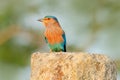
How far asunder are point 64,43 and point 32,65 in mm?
1826

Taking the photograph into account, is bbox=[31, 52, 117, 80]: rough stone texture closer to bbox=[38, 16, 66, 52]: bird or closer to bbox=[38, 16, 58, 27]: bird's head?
bbox=[38, 16, 66, 52]: bird

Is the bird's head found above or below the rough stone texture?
below

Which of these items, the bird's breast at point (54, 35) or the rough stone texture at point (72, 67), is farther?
the bird's breast at point (54, 35)

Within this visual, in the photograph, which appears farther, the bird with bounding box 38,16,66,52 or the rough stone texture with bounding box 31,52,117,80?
the bird with bounding box 38,16,66,52

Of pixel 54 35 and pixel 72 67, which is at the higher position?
pixel 72 67

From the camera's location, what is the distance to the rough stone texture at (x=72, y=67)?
10.1 feet

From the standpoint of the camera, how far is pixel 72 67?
3092 mm

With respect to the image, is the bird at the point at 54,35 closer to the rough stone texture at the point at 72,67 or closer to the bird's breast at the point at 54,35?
the bird's breast at the point at 54,35

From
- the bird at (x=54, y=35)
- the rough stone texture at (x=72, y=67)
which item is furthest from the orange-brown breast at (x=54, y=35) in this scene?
the rough stone texture at (x=72, y=67)

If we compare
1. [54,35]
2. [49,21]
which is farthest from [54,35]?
[49,21]

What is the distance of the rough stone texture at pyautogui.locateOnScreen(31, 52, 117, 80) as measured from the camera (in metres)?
3.09

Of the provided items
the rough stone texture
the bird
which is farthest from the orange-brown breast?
A: the rough stone texture

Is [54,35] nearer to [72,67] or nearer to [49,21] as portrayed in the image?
[49,21]

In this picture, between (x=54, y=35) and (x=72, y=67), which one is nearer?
(x=72, y=67)
